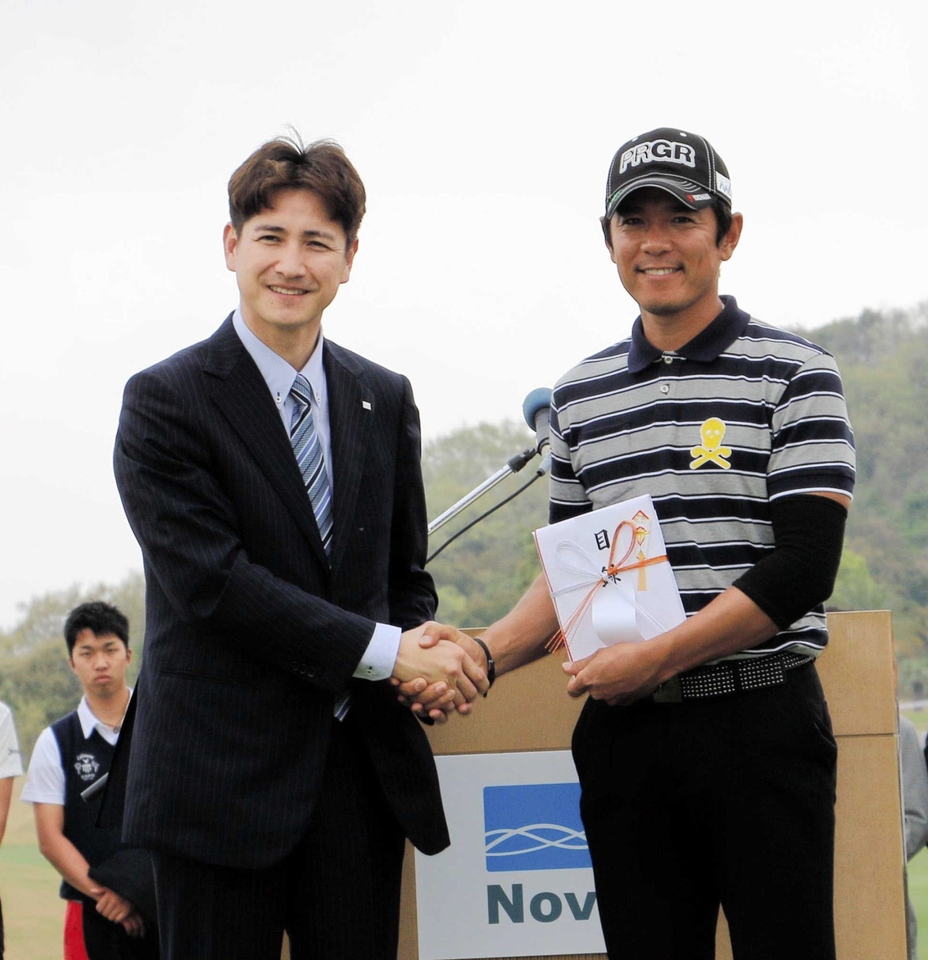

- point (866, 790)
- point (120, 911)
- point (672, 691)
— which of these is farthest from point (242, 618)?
point (120, 911)

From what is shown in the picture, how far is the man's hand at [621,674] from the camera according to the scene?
73.5 inches

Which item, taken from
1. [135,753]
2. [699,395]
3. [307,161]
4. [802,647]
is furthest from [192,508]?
[802,647]

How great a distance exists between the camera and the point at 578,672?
77.3 inches

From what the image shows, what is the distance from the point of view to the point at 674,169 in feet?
6.62

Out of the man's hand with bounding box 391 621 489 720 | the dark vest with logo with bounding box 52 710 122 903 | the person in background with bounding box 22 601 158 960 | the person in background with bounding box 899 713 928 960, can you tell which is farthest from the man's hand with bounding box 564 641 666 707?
the dark vest with logo with bounding box 52 710 122 903

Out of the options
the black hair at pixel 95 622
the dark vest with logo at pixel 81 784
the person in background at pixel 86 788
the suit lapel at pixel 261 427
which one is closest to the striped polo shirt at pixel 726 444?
the suit lapel at pixel 261 427

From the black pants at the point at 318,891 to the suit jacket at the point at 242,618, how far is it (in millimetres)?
44

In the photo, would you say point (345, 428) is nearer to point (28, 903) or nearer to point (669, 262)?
point (669, 262)

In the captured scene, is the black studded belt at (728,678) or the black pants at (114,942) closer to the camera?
the black studded belt at (728,678)

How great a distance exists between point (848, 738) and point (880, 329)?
140 feet

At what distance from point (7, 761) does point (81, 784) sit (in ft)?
0.81

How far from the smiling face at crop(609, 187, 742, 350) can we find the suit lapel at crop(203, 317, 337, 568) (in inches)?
24.4

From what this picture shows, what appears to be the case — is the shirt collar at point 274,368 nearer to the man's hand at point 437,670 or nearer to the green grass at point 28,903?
the man's hand at point 437,670

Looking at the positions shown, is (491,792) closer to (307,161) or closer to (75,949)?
(307,161)
